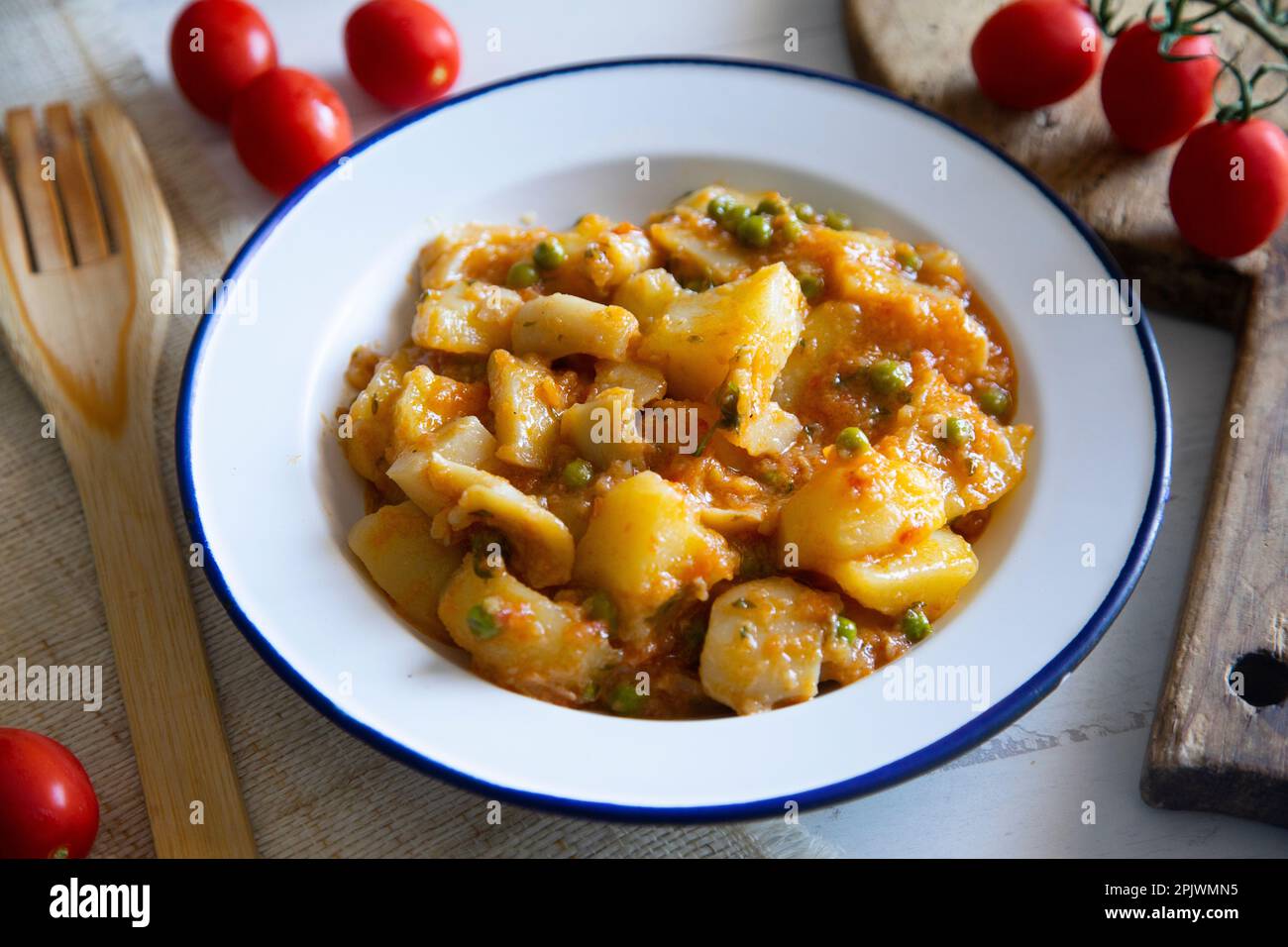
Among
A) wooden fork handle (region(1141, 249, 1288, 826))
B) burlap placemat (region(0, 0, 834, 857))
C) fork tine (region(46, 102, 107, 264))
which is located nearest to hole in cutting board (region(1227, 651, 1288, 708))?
wooden fork handle (region(1141, 249, 1288, 826))

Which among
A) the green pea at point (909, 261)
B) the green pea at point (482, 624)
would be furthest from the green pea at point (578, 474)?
the green pea at point (909, 261)

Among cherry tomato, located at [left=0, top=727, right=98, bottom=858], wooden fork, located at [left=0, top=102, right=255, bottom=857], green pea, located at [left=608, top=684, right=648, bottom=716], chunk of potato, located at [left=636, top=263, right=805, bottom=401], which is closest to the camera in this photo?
cherry tomato, located at [left=0, top=727, right=98, bottom=858]

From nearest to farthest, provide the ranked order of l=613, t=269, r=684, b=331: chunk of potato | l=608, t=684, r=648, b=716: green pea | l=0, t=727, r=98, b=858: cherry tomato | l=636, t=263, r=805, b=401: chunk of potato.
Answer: l=0, t=727, r=98, b=858: cherry tomato
l=608, t=684, r=648, b=716: green pea
l=636, t=263, r=805, b=401: chunk of potato
l=613, t=269, r=684, b=331: chunk of potato

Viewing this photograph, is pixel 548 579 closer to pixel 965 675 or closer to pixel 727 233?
pixel 965 675

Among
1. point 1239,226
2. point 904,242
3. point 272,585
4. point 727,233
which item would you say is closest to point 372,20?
point 727,233

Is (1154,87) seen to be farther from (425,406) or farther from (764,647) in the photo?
(425,406)

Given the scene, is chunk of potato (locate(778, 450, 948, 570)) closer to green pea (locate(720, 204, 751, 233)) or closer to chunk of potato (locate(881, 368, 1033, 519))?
chunk of potato (locate(881, 368, 1033, 519))

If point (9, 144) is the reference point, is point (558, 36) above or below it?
above
